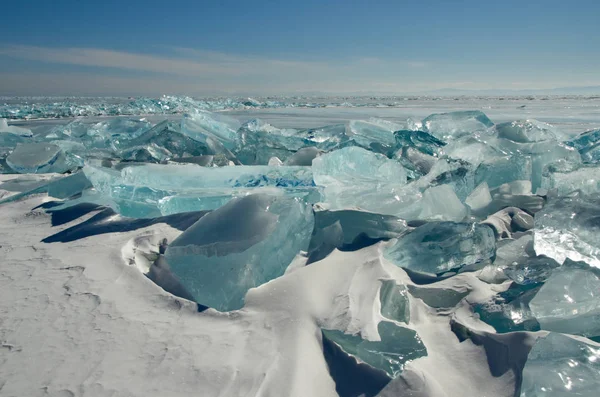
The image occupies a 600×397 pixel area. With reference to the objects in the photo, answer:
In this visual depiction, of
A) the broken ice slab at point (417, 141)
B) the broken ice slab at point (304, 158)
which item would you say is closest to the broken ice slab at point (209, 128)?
the broken ice slab at point (304, 158)

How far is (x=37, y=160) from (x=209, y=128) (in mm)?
1543

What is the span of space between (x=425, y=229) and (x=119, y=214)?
52.5 inches

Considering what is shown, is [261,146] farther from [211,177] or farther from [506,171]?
[506,171]

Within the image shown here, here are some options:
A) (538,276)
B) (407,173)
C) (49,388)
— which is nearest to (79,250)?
(49,388)

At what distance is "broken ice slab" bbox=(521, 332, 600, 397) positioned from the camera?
838mm

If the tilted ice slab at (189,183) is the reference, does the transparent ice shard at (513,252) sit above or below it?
below

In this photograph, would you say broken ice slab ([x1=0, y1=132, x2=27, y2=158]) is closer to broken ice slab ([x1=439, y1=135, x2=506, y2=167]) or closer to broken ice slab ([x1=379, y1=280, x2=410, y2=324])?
broken ice slab ([x1=439, y1=135, x2=506, y2=167])

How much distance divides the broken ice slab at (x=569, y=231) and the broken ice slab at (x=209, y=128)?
261cm

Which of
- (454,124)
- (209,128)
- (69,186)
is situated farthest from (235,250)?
(454,124)

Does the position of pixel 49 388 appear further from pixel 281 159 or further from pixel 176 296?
pixel 281 159

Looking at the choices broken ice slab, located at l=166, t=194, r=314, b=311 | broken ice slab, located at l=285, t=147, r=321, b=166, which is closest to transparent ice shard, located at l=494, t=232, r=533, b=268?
broken ice slab, located at l=166, t=194, r=314, b=311

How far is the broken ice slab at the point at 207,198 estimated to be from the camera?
6.14 feet

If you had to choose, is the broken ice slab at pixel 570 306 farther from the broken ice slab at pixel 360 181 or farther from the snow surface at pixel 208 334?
the broken ice slab at pixel 360 181

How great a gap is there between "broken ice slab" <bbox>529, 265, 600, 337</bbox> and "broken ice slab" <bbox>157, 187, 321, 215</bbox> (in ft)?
3.22
